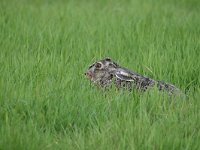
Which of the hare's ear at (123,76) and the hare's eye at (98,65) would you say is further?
the hare's eye at (98,65)

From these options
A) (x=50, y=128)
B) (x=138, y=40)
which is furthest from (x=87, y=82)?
Result: (x=138, y=40)

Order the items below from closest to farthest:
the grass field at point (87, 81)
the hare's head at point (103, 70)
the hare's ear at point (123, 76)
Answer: the grass field at point (87, 81) → the hare's ear at point (123, 76) → the hare's head at point (103, 70)

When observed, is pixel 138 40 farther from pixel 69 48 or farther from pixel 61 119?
pixel 61 119

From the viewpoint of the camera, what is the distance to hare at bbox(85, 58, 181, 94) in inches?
150

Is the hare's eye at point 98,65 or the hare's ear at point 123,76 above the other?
the hare's eye at point 98,65

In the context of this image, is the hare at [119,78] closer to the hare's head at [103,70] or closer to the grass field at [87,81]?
the hare's head at [103,70]

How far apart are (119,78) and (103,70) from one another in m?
0.19

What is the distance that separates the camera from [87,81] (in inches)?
160

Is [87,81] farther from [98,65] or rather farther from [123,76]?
[123,76]

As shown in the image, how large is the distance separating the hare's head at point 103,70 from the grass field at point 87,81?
0.12 metres

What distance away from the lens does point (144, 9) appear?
725 cm

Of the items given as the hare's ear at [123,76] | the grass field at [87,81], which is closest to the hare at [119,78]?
the hare's ear at [123,76]

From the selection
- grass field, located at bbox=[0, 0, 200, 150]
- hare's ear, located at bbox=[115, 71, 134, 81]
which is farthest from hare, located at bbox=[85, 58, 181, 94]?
grass field, located at bbox=[0, 0, 200, 150]

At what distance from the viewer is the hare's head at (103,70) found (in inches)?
154
